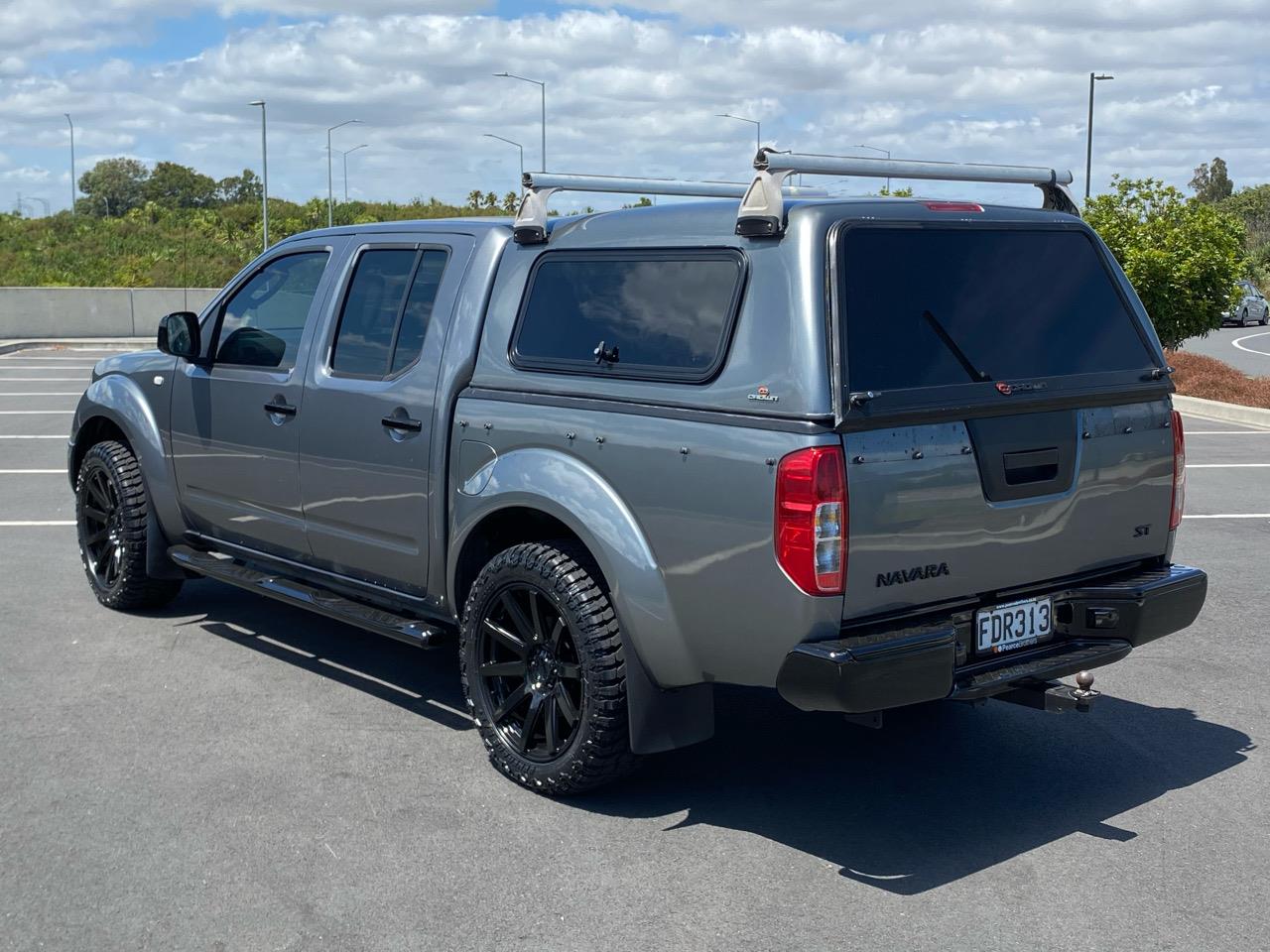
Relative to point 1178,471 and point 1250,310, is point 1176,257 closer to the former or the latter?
point 1178,471

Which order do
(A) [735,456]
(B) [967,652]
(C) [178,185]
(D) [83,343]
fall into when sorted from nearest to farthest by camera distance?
(A) [735,456] → (B) [967,652] → (D) [83,343] → (C) [178,185]

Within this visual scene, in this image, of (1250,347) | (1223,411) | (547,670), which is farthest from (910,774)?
(1250,347)

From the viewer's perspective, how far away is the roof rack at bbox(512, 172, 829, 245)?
541 centimetres

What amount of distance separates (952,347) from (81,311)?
34.6 meters

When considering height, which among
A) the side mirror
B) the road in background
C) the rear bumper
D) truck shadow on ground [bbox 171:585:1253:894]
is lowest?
truck shadow on ground [bbox 171:585:1253:894]

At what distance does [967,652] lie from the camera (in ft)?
15.2

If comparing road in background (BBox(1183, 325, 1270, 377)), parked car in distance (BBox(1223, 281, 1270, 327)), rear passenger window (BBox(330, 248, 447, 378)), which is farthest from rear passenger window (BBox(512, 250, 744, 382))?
parked car in distance (BBox(1223, 281, 1270, 327))

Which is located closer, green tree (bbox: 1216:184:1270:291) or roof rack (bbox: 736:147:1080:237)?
roof rack (bbox: 736:147:1080:237)

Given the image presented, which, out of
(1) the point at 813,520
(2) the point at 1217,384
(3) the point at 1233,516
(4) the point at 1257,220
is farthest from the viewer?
(4) the point at 1257,220

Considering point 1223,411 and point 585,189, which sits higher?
point 585,189

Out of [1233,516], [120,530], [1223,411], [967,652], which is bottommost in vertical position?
[1233,516]

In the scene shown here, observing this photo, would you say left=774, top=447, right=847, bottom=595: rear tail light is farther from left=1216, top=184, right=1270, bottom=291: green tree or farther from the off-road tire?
Answer: left=1216, top=184, right=1270, bottom=291: green tree

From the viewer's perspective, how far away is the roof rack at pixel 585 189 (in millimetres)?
5406

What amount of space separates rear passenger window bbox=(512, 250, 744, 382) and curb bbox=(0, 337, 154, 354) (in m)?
28.2
